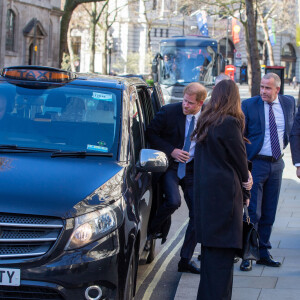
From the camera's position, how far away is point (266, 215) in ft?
22.7

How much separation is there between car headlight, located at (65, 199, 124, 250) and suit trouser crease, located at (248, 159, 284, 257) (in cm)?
257

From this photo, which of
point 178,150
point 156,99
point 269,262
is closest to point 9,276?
point 178,150

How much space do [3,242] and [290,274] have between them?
341 cm

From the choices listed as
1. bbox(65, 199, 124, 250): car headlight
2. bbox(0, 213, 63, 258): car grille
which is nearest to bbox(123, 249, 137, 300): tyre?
bbox(65, 199, 124, 250): car headlight

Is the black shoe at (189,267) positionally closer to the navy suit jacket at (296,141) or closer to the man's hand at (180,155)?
the man's hand at (180,155)

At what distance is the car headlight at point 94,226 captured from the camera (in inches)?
165

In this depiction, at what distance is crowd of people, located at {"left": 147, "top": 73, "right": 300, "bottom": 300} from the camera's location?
4.67 metres

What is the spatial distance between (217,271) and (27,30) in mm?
44601

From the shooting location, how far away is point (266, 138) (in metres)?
6.75

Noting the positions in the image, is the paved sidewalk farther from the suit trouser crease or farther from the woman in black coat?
the woman in black coat

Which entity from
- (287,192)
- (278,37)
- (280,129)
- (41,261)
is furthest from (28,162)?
(278,37)

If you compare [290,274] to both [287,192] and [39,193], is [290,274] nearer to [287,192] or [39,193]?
[39,193]

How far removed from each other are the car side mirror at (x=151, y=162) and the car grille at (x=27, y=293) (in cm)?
140

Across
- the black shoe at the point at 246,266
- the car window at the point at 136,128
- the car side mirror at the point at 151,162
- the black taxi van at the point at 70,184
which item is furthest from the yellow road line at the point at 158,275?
the car side mirror at the point at 151,162
